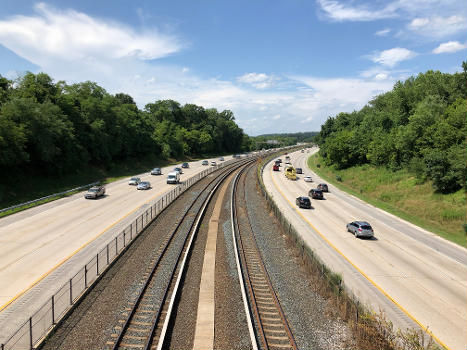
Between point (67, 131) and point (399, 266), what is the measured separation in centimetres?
4876

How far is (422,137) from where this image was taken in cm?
4556

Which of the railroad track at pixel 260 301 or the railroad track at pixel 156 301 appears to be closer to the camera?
the railroad track at pixel 156 301

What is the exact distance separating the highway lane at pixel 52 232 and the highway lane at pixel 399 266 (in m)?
16.2

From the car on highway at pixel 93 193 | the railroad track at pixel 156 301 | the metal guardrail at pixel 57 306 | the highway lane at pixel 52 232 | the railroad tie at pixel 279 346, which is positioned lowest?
the railroad tie at pixel 279 346

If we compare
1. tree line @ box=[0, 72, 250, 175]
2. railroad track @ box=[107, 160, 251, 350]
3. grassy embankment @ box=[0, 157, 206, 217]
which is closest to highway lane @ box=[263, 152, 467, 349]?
railroad track @ box=[107, 160, 251, 350]

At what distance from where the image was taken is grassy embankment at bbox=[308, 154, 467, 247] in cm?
2964

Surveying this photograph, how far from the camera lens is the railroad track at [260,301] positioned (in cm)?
1108

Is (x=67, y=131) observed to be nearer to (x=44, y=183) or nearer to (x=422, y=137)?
(x=44, y=183)

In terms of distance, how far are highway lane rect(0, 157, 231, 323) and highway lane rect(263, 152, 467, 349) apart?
16237 mm

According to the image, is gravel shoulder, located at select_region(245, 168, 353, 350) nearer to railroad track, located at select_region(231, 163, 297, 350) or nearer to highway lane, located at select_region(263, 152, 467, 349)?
railroad track, located at select_region(231, 163, 297, 350)

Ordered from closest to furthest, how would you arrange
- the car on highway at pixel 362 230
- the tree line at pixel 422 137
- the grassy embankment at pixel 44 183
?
the car on highway at pixel 362 230
the grassy embankment at pixel 44 183
the tree line at pixel 422 137

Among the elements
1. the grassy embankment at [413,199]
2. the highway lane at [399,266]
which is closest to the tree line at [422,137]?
the grassy embankment at [413,199]

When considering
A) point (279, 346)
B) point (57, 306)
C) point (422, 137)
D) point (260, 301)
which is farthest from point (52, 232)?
point (422, 137)

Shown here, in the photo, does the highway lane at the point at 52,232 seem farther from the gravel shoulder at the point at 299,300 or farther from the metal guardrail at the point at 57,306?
the gravel shoulder at the point at 299,300
